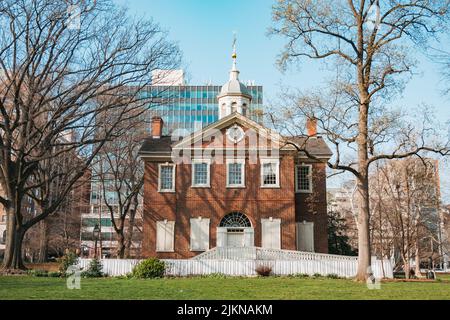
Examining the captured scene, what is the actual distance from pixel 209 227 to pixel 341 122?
38.8 feet

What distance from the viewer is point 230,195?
30078 mm

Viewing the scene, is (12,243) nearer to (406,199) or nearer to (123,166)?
(123,166)

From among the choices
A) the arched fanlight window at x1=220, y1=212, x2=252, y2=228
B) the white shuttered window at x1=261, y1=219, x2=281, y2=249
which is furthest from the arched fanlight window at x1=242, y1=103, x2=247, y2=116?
the white shuttered window at x1=261, y1=219, x2=281, y2=249

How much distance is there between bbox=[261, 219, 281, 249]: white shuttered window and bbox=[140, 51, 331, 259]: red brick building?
6 cm

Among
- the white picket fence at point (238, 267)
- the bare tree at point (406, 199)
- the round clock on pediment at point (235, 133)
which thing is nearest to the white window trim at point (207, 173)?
the round clock on pediment at point (235, 133)

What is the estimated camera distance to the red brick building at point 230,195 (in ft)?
96.8

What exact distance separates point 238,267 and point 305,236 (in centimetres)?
762

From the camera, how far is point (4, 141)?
1009 inches

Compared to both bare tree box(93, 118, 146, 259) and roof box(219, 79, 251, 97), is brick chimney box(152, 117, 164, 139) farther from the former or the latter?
roof box(219, 79, 251, 97)

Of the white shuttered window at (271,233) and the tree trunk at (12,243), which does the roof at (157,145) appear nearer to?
the white shuttered window at (271,233)

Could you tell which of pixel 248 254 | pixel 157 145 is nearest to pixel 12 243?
pixel 157 145

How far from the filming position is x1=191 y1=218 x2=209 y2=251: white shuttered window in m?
29.4
